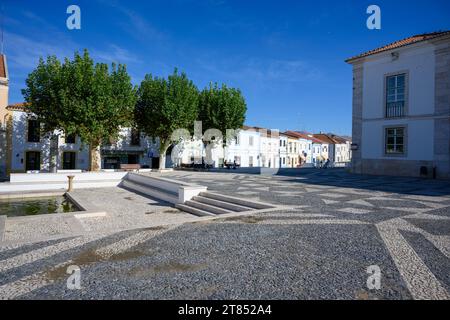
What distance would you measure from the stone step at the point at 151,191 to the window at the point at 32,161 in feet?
55.3

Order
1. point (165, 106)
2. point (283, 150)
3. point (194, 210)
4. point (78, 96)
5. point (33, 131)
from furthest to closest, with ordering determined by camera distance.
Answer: point (283, 150)
point (33, 131)
point (165, 106)
point (78, 96)
point (194, 210)

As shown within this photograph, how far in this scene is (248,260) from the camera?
4.55 m

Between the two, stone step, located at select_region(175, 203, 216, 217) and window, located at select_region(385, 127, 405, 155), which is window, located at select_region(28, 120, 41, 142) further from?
window, located at select_region(385, 127, 405, 155)

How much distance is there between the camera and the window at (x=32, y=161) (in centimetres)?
3022

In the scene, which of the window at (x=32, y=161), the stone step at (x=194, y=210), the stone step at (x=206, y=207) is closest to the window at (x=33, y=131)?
the window at (x=32, y=161)

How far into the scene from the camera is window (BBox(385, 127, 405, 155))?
811 inches

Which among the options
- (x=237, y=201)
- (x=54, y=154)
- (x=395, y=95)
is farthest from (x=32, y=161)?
(x=395, y=95)

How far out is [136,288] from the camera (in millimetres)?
3643

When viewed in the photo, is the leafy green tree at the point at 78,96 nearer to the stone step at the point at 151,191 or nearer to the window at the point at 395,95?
the stone step at the point at 151,191

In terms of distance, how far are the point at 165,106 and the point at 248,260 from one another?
24740 mm

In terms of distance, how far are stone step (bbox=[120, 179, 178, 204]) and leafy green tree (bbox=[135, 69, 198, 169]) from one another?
386 inches

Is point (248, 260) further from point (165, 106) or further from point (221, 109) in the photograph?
point (221, 109)
